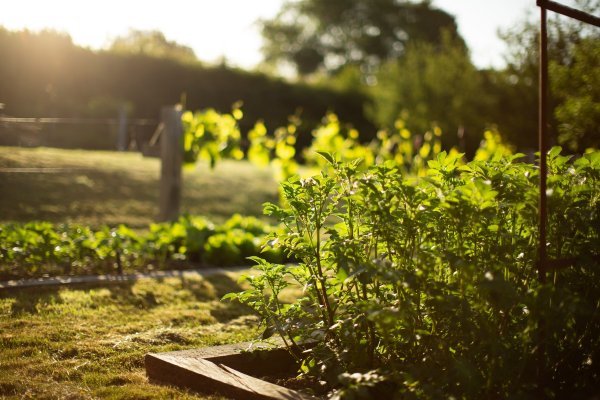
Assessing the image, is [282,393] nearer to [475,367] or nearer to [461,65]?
[475,367]

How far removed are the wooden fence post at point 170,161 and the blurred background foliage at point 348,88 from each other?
3320 mm

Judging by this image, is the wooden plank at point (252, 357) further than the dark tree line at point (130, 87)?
No

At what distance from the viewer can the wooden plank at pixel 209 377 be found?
3.20m

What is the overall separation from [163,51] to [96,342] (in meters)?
16.1

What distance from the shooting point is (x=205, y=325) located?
503cm

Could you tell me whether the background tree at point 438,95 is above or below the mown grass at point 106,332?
above

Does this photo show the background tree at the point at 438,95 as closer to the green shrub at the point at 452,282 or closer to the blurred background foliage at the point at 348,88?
the blurred background foliage at the point at 348,88

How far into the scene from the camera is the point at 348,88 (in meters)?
26.2

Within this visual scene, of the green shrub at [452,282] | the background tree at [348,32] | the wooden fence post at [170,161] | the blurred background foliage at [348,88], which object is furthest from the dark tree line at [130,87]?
the background tree at [348,32]

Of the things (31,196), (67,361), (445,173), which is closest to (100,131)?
(31,196)

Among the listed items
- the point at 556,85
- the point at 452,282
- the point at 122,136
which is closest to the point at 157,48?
the point at 122,136

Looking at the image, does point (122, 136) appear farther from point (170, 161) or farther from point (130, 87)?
point (130, 87)

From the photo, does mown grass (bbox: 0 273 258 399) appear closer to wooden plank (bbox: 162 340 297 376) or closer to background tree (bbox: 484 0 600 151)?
wooden plank (bbox: 162 340 297 376)

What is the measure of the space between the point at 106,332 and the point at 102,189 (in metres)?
6.52
